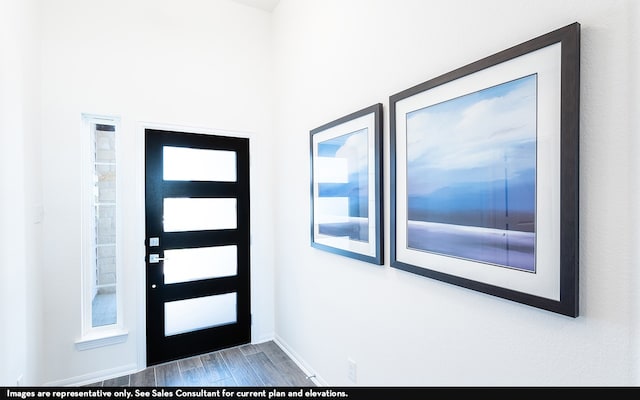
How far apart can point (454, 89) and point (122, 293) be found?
2874 millimetres

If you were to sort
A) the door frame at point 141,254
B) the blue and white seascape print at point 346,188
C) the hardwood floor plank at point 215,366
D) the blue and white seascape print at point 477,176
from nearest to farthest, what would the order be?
1. the blue and white seascape print at point 477,176
2. the blue and white seascape print at point 346,188
3. the hardwood floor plank at point 215,366
4. the door frame at point 141,254

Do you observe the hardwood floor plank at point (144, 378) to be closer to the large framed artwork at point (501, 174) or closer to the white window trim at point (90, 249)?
the white window trim at point (90, 249)

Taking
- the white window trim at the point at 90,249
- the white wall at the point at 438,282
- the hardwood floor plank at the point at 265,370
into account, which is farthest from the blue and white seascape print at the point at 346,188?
the white window trim at the point at 90,249

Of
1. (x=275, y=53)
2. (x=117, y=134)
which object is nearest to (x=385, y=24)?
(x=275, y=53)

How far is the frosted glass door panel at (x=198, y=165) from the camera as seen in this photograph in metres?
2.80

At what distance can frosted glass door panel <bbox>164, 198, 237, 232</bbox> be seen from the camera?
2795 mm

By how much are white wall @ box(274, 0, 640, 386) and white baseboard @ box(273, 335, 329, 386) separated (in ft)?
0.12

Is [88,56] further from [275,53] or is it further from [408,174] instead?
[408,174]

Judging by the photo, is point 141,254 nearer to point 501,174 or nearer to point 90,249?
point 90,249

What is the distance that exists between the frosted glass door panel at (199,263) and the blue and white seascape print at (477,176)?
2.04 metres

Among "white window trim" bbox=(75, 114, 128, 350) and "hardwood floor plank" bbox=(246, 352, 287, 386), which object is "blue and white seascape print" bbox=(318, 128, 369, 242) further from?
"white window trim" bbox=(75, 114, 128, 350)

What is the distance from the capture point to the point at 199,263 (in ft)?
9.56

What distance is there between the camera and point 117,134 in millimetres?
2619

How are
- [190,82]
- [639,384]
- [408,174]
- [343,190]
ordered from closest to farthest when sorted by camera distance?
[639,384]
[408,174]
[343,190]
[190,82]
